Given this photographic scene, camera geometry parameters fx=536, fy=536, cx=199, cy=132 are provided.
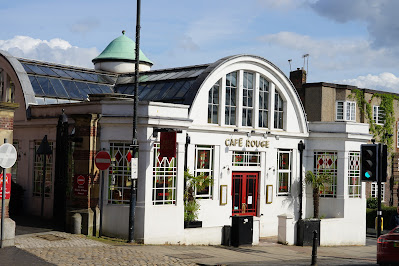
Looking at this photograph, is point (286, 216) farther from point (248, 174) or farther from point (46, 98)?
point (46, 98)

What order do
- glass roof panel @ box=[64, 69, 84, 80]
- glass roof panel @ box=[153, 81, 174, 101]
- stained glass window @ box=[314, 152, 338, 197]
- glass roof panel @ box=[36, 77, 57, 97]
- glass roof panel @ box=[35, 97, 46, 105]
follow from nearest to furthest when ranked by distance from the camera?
glass roof panel @ box=[153, 81, 174, 101], glass roof panel @ box=[35, 97, 46, 105], glass roof panel @ box=[36, 77, 57, 97], stained glass window @ box=[314, 152, 338, 197], glass roof panel @ box=[64, 69, 84, 80]

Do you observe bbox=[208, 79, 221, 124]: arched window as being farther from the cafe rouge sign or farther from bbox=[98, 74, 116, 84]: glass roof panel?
bbox=[98, 74, 116, 84]: glass roof panel

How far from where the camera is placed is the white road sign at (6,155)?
14.3 metres

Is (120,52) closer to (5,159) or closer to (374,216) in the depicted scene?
(5,159)

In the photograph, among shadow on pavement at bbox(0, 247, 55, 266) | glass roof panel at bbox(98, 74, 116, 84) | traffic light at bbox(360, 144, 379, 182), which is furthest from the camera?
glass roof panel at bbox(98, 74, 116, 84)

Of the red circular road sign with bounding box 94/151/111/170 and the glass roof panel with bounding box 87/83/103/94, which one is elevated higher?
the glass roof panel with bounding box 87/83/103/94

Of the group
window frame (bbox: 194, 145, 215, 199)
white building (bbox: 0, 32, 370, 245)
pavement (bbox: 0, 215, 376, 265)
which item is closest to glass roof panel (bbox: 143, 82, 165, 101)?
white building (bbox: 0, 32, 370, 245)

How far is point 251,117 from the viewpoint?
24.1m

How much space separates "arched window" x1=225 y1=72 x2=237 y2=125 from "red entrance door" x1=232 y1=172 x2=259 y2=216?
2380 mm

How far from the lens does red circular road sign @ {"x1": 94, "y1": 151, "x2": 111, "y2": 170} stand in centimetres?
1784

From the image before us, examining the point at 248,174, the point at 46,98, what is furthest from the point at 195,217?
the point at 46,98

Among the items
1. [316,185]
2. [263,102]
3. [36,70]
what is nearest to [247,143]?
[263,102]

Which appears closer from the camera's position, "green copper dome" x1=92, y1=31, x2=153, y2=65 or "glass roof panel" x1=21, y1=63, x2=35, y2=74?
"glass roof panel" x1=21, y1=63, x2=35, y2=74

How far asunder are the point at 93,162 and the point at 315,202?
11.3 metres
